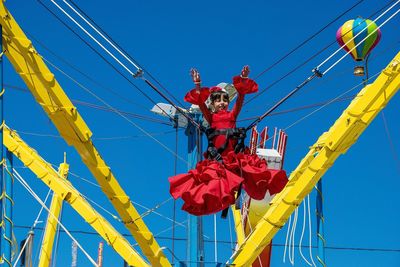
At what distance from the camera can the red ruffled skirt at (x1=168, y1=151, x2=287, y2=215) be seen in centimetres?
1045

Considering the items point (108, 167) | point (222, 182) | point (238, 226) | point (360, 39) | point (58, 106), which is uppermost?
point (360, 39)

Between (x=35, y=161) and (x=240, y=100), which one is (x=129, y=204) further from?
(x=35, y=161)

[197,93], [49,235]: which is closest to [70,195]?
[49,235]

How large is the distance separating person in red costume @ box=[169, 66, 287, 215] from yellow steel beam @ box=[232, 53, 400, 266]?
273 millimetres

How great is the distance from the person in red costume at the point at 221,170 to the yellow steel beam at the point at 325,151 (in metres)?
0.27

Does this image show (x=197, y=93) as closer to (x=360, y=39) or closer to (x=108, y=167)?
(x=108, y=167)

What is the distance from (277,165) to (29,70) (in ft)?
23.5

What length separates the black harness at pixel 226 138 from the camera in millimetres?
11352

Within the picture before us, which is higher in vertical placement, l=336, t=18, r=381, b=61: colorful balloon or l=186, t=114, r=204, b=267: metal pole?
l=336, t=18, r=381, b=61: colorful balloon

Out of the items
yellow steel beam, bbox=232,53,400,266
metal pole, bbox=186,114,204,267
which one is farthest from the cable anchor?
metal pole, bbox=186,114,204,267

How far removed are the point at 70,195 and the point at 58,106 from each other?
336 centimetres

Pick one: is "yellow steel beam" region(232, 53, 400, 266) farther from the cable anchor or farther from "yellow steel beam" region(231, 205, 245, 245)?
"yellow steel beam" region(231, 205, 245, 245)

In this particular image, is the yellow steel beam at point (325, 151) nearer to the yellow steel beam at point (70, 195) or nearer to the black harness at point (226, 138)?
the black harness at point (226, 138)

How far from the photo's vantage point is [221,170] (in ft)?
35.3
